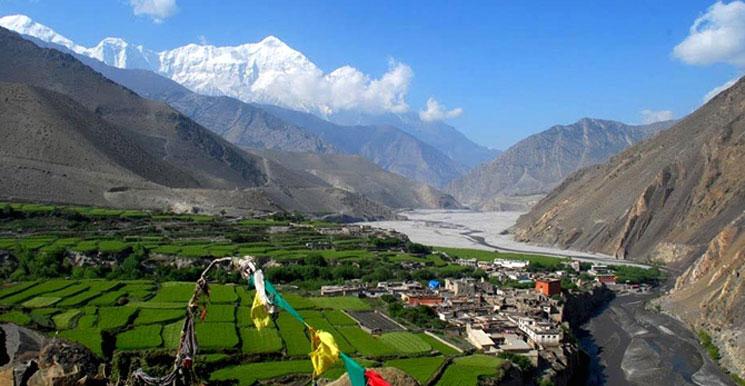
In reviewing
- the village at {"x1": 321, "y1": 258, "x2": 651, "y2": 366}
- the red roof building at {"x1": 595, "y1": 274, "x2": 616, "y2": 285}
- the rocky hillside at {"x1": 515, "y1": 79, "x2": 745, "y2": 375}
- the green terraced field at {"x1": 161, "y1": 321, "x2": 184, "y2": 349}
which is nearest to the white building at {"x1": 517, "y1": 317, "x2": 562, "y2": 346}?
the village at {"x1": 321, "y1": 258, "x2": 651, "y2": 366}

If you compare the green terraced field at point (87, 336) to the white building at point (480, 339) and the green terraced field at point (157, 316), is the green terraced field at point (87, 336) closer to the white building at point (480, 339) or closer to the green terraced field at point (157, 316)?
the green terraced field at point (157, 316)

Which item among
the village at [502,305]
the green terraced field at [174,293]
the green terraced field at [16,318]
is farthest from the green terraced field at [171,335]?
the village at [502,305]

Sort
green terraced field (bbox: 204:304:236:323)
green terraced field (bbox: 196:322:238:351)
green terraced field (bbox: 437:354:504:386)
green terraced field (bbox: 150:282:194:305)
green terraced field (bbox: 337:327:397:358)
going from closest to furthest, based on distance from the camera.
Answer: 1. green terraced field (bbox: 437:354:504:386)
2. green terraced field (bbox: 196:322:238:351)
3. green terraced field (bbox: 337:327:397:358)
4. green terraced field (bbox: 204:304:236:323)
5. green terraced field (bbox: 150:282:194:305)

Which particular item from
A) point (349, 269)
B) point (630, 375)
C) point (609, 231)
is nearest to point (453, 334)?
point (630, 375)

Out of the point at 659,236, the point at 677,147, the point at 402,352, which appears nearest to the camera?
the point at 402,352

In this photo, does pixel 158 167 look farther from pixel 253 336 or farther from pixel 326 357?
A: pixel 326 357

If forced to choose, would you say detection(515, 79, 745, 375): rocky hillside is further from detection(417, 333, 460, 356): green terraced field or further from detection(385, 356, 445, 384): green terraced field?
detection(385, 356, 445, 384): green terraced field

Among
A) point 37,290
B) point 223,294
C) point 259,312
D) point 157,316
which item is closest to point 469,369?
point 157,316
